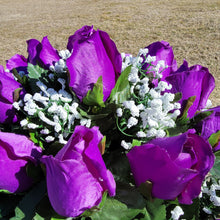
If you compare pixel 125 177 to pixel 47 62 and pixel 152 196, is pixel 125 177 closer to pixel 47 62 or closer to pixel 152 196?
pixel 152 196

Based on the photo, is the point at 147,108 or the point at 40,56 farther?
the point at 40,56

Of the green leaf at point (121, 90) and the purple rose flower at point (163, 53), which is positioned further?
the purple rose flower at point (163, 53)

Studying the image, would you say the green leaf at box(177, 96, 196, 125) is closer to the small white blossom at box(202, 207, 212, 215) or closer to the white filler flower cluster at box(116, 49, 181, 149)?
the white filler flower cluster at box(116, 49, 181, 149)

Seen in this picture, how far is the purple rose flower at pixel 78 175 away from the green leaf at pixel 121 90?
13cm

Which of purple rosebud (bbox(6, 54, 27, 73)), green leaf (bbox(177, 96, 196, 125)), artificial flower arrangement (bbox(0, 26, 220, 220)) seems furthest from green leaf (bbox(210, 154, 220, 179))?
purple rosebud (bbox(6, 54, 27, 73))

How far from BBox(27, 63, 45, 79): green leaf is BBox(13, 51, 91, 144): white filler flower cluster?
31 millimetres

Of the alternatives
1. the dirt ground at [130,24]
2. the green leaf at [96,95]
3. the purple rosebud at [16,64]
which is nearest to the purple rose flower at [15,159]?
the green leaf at [96,95]

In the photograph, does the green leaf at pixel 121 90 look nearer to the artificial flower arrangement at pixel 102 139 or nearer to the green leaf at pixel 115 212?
the artificial flower arrangement at pixel 102 139

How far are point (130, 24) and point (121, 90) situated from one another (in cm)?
384

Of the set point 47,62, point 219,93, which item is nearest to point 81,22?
point 219,93

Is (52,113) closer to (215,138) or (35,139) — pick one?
(35,139)

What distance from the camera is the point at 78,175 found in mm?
418

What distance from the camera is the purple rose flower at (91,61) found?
511 millimetres

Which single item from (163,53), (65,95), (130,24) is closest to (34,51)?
(65,95)
